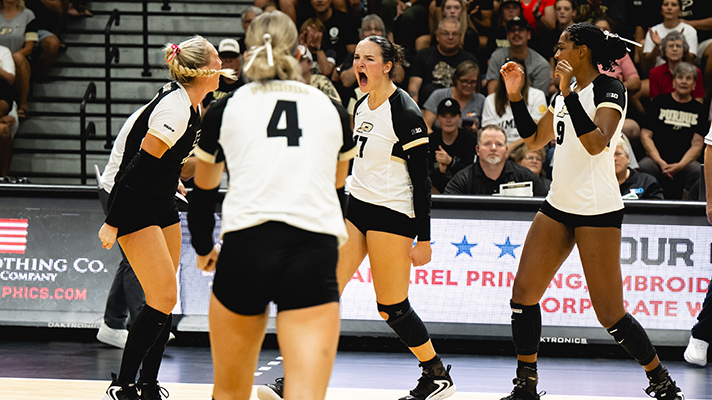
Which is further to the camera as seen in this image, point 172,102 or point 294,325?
point 172,102

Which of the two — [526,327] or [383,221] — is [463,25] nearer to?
[383,221]

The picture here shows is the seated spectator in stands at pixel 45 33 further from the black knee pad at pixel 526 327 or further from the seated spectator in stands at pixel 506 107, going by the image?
the black knee pad at pixel 526 327

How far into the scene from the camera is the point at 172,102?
420cm

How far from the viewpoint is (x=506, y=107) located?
27.7 ft

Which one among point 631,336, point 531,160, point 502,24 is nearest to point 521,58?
point 502,24

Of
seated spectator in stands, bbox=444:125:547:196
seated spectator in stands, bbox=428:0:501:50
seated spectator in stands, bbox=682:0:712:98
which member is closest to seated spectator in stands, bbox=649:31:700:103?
seated spectator in stands, bbox=682:0:712:98

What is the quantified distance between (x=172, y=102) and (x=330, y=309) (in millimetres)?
1903

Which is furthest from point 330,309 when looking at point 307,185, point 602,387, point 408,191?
point 602,387

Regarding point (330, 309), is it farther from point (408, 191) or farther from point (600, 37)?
point (600, 37)

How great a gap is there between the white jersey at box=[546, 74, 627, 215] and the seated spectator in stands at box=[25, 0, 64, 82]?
303 inches

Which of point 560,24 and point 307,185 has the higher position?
point 560,24

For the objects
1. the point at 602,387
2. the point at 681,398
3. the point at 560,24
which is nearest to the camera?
the point at 681,398

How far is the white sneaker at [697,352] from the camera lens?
589 cm

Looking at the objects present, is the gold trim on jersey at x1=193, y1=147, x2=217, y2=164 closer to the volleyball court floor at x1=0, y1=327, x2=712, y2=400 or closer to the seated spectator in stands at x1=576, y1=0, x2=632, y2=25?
the volleyball court floor at x1=0, y1=327, x2=712, y2=400
